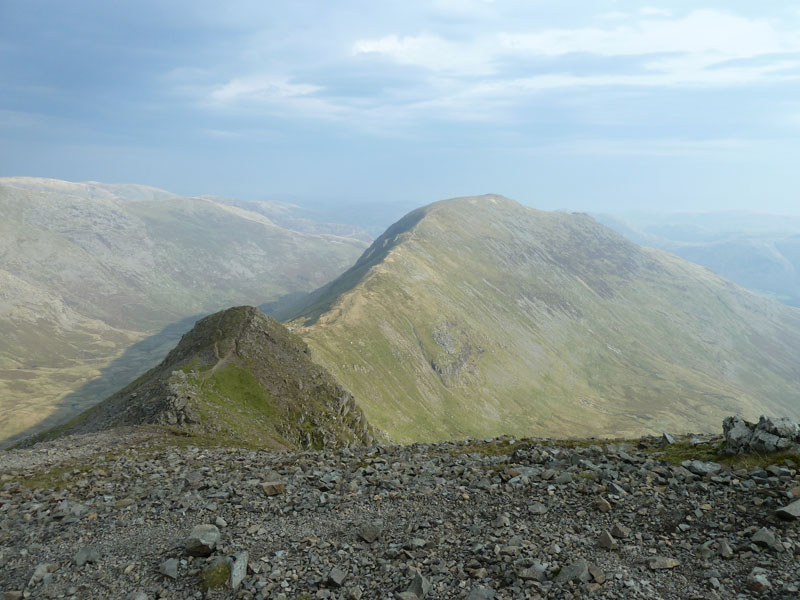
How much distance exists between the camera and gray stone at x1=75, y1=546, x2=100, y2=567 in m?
15.5

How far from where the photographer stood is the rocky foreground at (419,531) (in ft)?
44.3

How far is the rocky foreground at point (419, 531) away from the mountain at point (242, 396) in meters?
22.4

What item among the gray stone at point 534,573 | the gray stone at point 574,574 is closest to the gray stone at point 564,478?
the gray stone at point 574,574

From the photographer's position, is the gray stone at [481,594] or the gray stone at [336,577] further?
the gray stone at [336,577]

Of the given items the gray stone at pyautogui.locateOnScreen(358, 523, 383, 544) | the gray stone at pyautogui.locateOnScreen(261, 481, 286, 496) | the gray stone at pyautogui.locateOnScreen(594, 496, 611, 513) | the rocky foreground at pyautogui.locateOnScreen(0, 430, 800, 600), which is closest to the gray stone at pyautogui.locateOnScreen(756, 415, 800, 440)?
the rocky foreground at pyautogui.locateOnScreen(0, 430, 800, 600)

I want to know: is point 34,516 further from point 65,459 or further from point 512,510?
point 512,510

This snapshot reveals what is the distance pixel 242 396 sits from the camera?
184 ft

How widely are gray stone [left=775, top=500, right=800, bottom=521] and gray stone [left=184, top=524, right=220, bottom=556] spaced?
65.5 ft

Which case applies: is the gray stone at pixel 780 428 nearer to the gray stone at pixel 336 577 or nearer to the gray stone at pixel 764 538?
Result: the gray stone at pixel 764 538

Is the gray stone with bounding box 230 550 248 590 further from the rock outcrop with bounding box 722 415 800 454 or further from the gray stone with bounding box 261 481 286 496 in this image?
the rock outcrop with bounding box 722 415 800 454

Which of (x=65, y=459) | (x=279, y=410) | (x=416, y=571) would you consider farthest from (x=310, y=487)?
(x=279, y=410)

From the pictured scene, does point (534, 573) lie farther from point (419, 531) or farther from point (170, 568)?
point (170, 568)

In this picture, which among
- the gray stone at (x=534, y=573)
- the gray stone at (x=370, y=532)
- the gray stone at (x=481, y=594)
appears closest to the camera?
the gray stone at (x=481, y=594)

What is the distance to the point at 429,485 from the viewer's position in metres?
20.9
